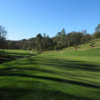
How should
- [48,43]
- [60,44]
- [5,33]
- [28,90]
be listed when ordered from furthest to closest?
1. [48,43]
2. [60,44]
3. [5,33]
4. [28,90]

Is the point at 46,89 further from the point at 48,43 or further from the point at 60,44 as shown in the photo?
Result: the point at 48,43

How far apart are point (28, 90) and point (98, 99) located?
122 inches

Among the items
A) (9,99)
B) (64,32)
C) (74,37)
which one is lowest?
(9,99)

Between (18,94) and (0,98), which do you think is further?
(18,94)

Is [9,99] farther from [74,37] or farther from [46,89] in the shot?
[74,37]

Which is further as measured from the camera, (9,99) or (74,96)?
(74,96)

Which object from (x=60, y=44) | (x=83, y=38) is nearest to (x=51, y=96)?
(x=60, y=44)

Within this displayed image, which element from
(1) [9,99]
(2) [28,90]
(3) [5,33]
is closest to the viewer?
(1) [9,99]

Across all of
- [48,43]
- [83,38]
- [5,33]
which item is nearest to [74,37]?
[83,38]

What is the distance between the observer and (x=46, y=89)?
16.1ft

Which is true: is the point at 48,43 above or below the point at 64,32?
below

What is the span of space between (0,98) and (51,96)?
2.03 metres

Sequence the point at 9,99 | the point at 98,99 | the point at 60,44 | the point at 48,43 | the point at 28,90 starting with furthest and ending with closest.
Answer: the point at 48,43
the point at 60,44
the point at 28,90
the point at 98,99
the point at 9,99

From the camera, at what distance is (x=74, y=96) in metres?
4.30
